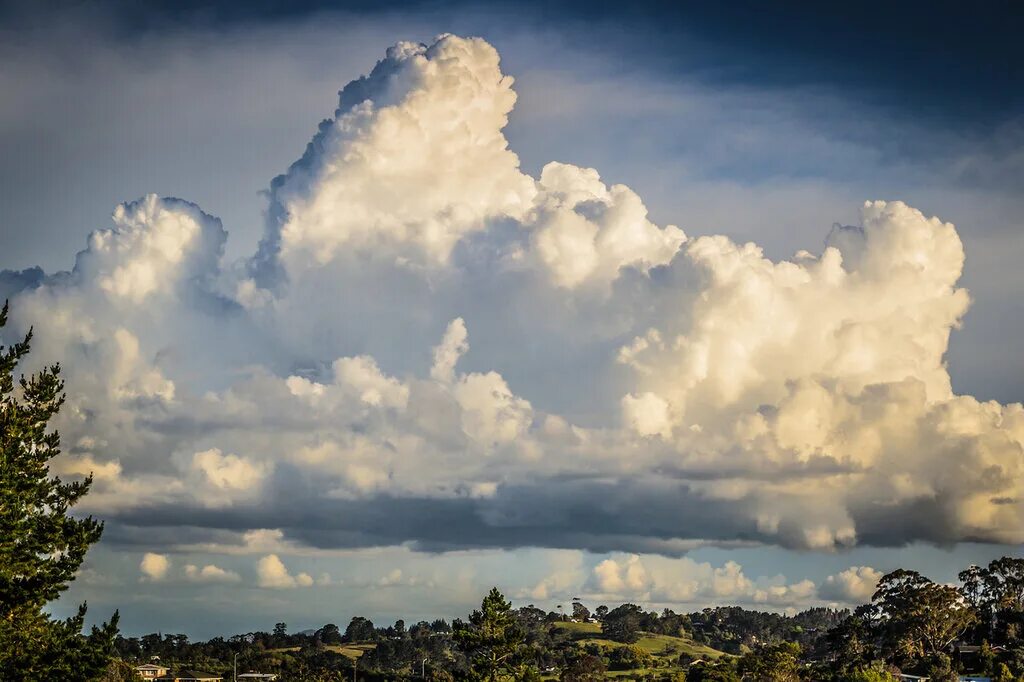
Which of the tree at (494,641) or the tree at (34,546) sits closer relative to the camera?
the tree at (34,546)

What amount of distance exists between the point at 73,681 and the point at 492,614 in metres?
81.6

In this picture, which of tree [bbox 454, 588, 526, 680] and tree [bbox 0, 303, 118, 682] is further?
tree [bbox 454, 588, 526, 680]

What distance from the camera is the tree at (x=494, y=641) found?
16525cm

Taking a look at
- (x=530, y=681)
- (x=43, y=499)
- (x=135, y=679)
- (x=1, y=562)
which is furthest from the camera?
(x=530, y=681)

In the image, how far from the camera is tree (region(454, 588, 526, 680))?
542 feet

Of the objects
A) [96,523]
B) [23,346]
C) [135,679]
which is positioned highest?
[23,346]

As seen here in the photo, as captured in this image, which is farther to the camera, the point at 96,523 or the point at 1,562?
the point at 96,523

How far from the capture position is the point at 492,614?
168 metres

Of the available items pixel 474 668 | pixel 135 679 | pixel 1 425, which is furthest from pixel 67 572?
pixel 474 668

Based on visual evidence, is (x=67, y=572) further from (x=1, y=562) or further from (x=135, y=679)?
(x=135, y=679)

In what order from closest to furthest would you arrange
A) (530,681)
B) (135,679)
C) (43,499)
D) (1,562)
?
(1,562), (43,499), (135,679), (530,681)

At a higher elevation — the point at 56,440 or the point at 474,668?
the point at 56,440

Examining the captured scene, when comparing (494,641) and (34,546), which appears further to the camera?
(494,641)

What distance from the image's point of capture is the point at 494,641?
16662 centimetres
